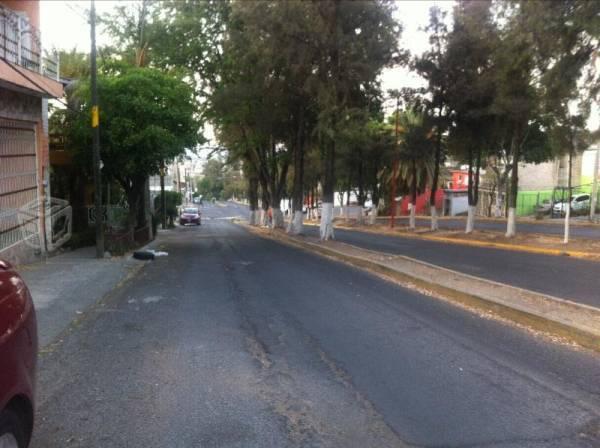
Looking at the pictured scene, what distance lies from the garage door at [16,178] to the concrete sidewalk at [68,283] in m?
0.98

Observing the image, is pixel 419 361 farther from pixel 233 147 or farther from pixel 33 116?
pixel 233 147

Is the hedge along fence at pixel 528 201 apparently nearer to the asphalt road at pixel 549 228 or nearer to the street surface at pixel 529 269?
the asphalt road at pixel 549 228

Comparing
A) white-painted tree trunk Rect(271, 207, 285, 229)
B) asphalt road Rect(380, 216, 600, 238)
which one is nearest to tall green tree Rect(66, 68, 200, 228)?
asphalt road Rect(380, 216, 600, 238)

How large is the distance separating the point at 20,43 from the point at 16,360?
14547 millimetres

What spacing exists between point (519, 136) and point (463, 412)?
2155cm

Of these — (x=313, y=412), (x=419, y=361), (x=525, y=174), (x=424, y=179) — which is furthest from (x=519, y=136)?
(x=525, y=174)

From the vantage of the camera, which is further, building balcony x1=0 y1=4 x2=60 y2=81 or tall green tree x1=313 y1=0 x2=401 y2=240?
tall green tree x1=313 y1=0 x2=401 y2=240

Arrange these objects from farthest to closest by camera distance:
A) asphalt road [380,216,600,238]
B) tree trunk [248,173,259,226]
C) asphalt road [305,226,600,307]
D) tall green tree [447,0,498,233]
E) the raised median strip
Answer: tree trunk [248,173,259,226]
asphalt road [380,216,600,238]
tall green tree [447,0,498,233]
asphalt road [305,226,600,307]
the raised median strip

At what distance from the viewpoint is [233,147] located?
41656mm

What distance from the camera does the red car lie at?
10.7 feet

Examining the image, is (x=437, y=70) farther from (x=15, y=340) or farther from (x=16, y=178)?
(x=15, y=340)

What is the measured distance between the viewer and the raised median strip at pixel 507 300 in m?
7.49

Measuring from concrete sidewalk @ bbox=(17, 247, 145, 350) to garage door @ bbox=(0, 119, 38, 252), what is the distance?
98cm

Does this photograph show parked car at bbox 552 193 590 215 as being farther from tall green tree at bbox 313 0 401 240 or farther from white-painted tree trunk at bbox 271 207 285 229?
tall green tree at bbox 313 0 401 240
